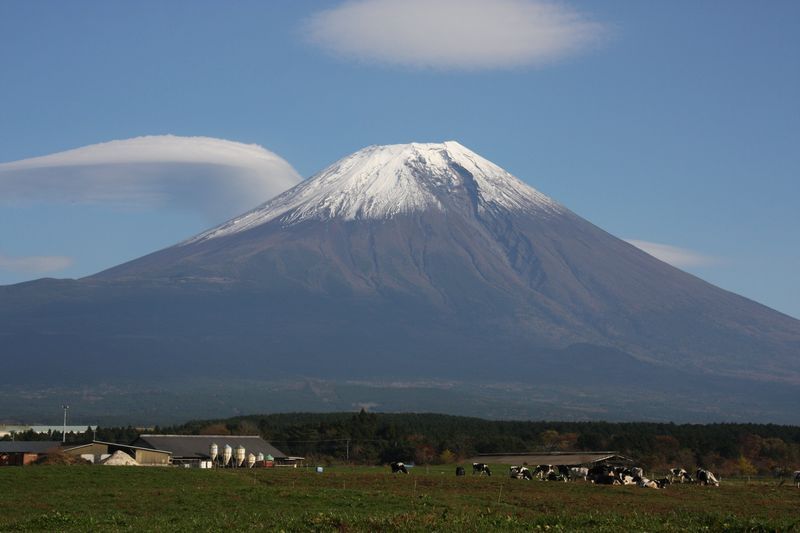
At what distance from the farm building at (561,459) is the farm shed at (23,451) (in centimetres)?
2522

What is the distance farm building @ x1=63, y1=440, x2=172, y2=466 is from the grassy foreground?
45.9 feet

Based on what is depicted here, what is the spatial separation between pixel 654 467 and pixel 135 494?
39.0 m

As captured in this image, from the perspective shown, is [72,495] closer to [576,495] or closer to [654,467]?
[576,495]

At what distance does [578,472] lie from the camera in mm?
59312

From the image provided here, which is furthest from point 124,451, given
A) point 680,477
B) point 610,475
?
point 680,477

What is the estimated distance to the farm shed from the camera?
225ft

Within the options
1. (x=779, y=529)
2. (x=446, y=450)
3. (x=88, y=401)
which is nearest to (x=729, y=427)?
(x=446, y=450)

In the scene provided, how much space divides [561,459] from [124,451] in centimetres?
2360

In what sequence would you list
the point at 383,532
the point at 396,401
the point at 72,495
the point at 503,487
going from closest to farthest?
the point at 383,532 < the point at 72,495 < the point at 503,487 < the point at 396,401

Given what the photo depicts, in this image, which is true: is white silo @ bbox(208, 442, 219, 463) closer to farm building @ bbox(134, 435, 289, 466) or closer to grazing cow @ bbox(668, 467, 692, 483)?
farm building @ bbox(134, 435, 289, 466)

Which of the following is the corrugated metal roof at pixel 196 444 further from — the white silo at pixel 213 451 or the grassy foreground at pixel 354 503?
the grassy foreground at pixel 354 503

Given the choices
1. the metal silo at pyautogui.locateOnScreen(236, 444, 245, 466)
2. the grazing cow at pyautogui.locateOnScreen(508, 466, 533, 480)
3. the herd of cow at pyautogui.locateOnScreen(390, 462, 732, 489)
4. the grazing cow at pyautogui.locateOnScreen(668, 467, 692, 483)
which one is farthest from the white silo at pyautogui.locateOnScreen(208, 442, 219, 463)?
the grazing cow at pyautogui.locateOnScreen(668, 467, 692, 483)

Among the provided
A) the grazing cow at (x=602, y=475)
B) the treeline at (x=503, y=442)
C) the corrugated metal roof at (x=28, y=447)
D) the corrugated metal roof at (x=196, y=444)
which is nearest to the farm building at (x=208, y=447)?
the corrugated metal roof at (x=196, y=444)

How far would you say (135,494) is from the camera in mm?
43000
